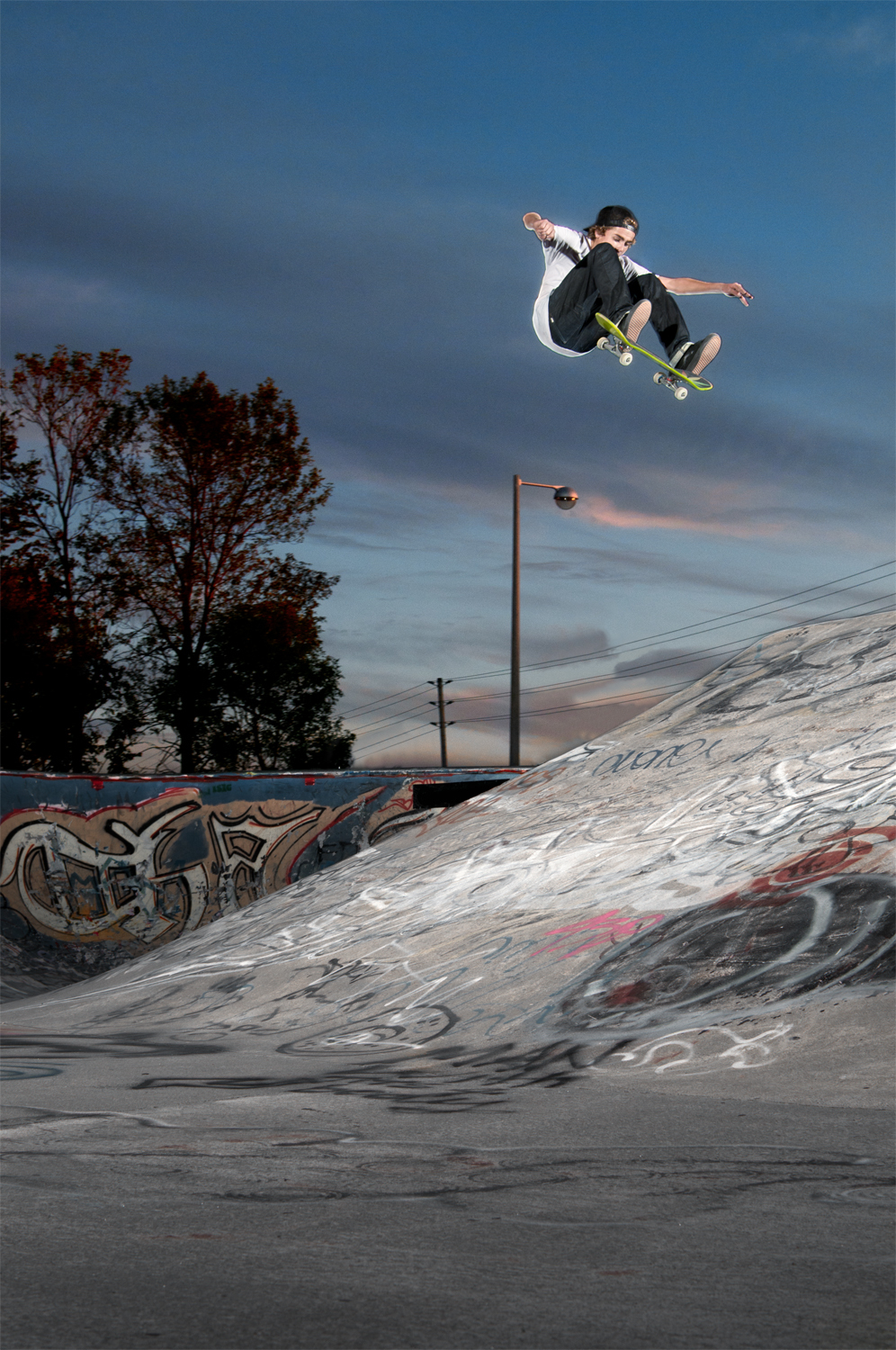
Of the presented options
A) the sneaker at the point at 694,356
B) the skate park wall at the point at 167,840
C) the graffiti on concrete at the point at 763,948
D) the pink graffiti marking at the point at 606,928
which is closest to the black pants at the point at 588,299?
the sneaker at the point at 694,356

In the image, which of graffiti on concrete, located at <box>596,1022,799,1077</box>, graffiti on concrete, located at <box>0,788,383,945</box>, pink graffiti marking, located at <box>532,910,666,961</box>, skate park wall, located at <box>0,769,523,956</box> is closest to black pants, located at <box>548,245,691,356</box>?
pink graffiti marking, located at <box>532,910,666,961</box>

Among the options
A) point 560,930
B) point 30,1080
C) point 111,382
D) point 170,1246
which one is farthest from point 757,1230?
point 111,382

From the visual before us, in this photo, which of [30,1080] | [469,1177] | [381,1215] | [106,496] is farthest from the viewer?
[106,496]

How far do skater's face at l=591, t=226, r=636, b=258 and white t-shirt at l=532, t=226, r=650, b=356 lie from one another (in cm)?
9

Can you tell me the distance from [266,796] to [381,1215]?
17062 mm

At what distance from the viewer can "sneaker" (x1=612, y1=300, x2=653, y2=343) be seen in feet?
26.0

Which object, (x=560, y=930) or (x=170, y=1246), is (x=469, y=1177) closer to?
(x=170, y=1246)

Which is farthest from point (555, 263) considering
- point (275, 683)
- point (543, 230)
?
point (275, 683)

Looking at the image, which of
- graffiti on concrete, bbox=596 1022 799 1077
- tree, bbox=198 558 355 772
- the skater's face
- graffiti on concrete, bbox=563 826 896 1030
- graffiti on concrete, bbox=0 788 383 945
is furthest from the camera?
tree, bbox=198 558 355 772

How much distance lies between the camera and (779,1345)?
2.69 meters

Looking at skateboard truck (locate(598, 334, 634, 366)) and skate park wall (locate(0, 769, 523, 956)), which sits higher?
skateboard truck (locate(598, 334, 634, 366))

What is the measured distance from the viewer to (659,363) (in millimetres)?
8750

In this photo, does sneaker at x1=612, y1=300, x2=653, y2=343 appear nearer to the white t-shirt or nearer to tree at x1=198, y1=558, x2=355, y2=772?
the white t-shirt

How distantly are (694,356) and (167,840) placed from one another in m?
14.6
